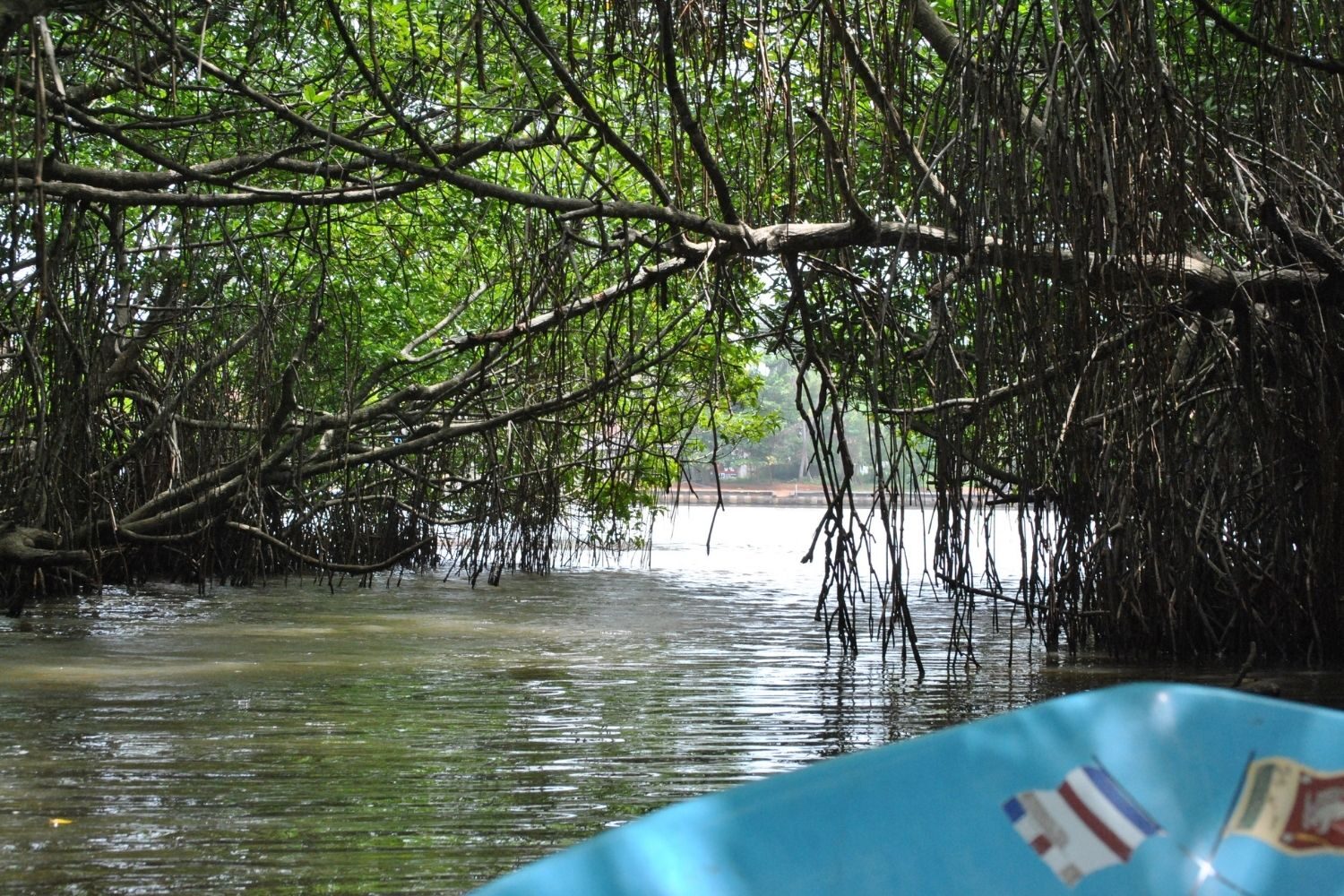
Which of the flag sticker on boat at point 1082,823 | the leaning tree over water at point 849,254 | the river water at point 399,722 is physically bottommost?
the river water at point 399,722

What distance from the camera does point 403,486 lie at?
35.7 feet

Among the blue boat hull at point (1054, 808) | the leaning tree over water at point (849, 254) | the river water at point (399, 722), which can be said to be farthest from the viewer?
the leaning tree over water at point (849, 254)

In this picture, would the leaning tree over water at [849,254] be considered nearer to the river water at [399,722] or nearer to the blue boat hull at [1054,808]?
the river water at [399,722]

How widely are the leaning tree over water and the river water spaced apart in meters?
0.41

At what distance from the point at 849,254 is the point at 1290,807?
4.95 m

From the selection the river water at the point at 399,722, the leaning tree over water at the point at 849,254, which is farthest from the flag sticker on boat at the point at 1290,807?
the leaning tree over water at the point at 849,254

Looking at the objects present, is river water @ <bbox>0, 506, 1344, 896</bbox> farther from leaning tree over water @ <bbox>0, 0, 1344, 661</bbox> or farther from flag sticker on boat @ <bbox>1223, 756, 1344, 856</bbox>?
flag sticker on boat @ <bbox>1223, 756, 1344, 856</bbox>

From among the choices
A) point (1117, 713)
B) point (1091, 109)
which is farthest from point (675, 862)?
point (1091, 109)

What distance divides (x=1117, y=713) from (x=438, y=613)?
7.11 metres

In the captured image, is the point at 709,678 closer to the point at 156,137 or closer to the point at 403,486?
the point at 156,137

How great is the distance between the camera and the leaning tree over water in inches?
135

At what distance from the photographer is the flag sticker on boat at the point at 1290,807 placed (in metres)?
1.18

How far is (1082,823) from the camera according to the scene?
4.00 ft

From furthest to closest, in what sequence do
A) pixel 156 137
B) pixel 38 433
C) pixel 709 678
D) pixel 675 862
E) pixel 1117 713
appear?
pixel 156 137
pixel 709 678
pixel 38 433
pixel 1117 713
pixel 675 862
